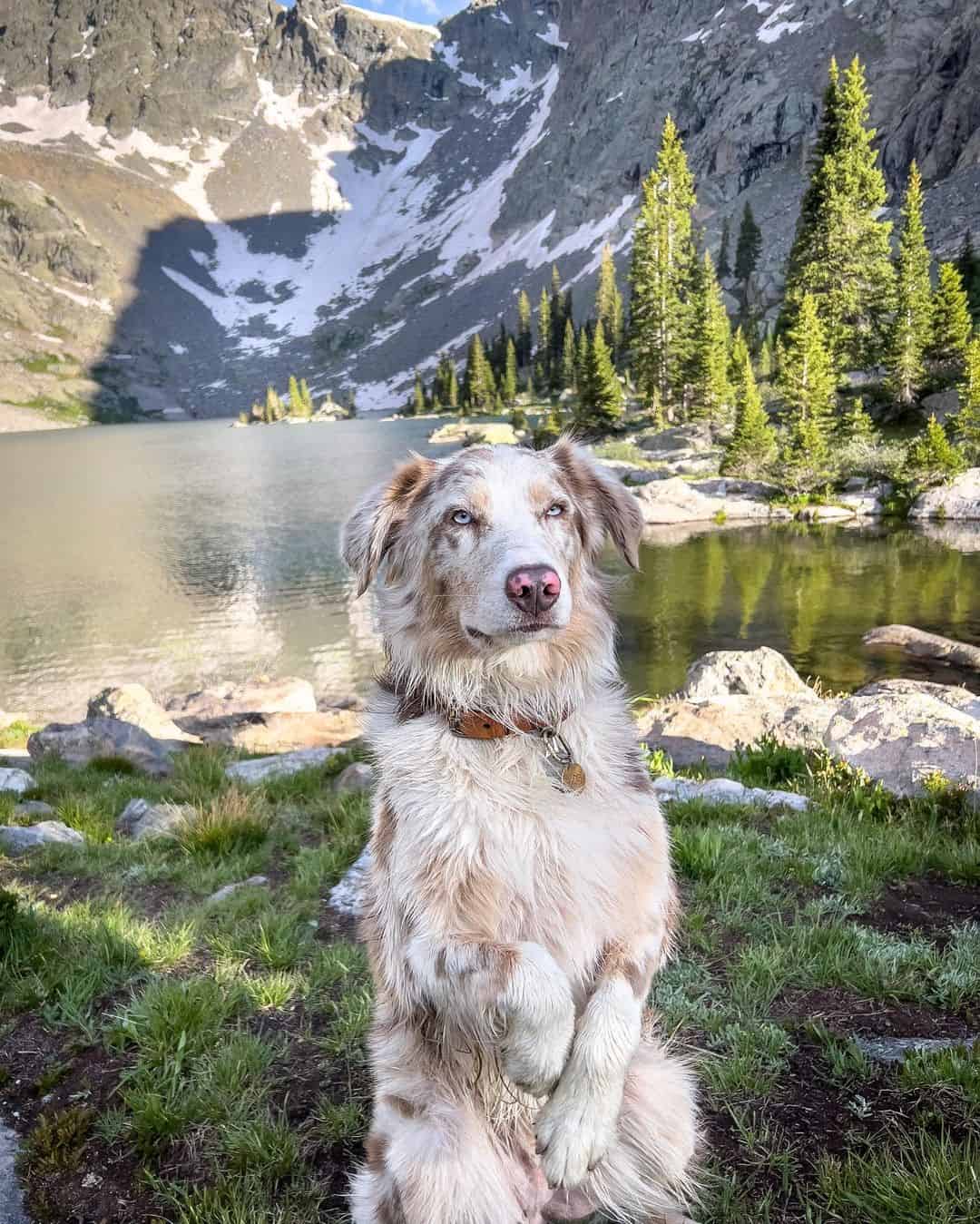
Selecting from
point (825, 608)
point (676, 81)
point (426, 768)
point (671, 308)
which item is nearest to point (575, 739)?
point (426, 768)

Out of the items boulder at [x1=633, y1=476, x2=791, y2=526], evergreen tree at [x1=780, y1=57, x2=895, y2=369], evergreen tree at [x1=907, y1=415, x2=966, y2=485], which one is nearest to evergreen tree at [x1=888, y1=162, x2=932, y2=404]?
evergreen tree at [x1=780, y1=57, x2=895, y2=369]

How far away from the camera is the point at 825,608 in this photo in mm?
22719

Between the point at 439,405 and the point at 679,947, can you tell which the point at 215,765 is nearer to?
the point at 679,947

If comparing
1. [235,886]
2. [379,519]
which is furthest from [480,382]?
[379,519]

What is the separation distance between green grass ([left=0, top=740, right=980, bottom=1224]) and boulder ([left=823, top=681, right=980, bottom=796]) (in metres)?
0.80

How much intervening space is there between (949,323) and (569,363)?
181 ft

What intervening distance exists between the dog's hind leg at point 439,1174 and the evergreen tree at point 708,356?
177 feet

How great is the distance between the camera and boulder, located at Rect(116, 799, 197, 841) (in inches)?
289

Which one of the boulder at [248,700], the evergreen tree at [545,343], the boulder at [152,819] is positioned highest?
the evergreen tree at [545,343]

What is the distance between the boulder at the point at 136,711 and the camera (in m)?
13.8

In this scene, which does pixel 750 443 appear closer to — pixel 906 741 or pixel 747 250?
pixel 906 741

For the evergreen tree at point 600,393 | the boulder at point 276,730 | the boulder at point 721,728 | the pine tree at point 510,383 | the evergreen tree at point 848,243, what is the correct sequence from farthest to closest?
the pine tree at point 510,383 → the evergreen tree at point 600,393 → the evergreen tree at point 848,243 → the boulder at point 276,730 → the boulder at point 721,728

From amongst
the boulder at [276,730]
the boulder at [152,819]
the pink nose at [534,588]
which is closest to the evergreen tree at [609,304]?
the boulder at [276,730]

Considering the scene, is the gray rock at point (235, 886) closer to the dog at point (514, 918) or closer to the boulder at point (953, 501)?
the dog at point (514, 918)
